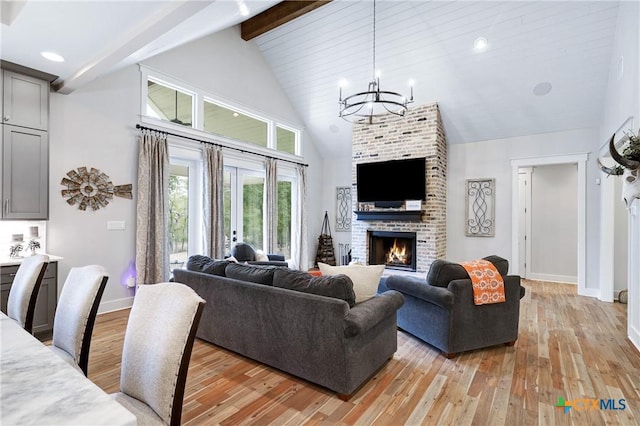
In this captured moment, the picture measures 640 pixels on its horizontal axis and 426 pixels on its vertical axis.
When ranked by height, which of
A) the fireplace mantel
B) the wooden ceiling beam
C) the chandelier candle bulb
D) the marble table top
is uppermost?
the wooden ceiling beam

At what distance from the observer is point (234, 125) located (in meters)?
6.20

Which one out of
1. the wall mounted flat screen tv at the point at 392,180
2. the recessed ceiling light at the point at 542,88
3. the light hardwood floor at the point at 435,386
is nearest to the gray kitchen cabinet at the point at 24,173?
the light hardwood floor at the point at 435,386

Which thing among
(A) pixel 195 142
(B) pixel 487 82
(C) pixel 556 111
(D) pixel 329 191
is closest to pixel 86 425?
(A) pixel 195 142

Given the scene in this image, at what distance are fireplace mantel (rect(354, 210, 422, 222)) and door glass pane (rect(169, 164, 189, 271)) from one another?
3359mm

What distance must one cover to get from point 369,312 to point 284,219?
5.25m

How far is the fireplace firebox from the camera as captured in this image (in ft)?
21.5

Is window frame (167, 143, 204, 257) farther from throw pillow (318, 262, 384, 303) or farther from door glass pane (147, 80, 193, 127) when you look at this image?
throw pillow (318, 262, 384, 303)

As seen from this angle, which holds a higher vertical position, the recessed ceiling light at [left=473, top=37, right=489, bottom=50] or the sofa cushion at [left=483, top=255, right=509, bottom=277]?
the recessed ceiling light at [left=473, top=37, right=489, bottom=50]

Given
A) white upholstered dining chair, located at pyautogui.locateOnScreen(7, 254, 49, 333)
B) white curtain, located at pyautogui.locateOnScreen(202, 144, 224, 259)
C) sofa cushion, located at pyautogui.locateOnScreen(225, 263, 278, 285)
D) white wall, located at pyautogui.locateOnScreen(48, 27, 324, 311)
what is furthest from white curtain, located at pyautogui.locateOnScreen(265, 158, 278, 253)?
white upholstered dining chair, located at pyautogui.locateOnScreen(7, 254, 49, 333)

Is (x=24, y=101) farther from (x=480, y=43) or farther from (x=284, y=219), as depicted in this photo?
(x=480, y=43)

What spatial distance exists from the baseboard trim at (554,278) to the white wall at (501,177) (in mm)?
1207

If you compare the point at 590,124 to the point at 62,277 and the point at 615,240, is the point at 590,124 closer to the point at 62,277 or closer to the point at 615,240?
the point at 615,240

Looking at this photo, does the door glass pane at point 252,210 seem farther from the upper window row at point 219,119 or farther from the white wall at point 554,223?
the white wall at point 554,223

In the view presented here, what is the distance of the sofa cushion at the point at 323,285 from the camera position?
99.7 inches
